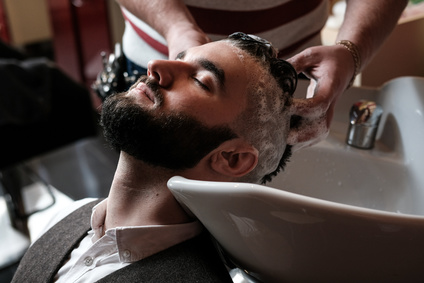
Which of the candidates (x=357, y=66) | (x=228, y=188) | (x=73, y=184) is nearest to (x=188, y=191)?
(x=228, y=188)

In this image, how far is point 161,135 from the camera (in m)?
0.85

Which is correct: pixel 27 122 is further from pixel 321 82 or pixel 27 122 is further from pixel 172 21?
pixel 321 82

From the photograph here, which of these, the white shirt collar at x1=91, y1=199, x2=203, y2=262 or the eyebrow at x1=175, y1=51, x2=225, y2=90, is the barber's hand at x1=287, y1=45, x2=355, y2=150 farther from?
the white shirt collar at x1=91, y1=199, x2=203, y2=262

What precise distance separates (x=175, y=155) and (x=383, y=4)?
64 cm

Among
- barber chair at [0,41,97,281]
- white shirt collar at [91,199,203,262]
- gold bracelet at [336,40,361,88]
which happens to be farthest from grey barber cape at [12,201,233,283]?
barber chair at [0,41,97,281]

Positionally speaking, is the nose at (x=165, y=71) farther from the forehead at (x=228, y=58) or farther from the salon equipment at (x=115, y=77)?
the salon equipment at (x=115, y=77)

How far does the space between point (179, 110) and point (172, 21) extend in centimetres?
32

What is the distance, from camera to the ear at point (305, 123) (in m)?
0.93

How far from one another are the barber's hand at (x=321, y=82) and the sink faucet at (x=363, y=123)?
0.13m

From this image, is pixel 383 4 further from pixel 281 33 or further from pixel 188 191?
pixel 188 191

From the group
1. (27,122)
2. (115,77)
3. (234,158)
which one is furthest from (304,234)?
(27,122)

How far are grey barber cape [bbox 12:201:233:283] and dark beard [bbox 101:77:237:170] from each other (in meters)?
0.16

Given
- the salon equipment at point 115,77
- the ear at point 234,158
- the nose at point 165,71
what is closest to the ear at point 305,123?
the ear at point 234,158

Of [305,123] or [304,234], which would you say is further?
[305,123]
